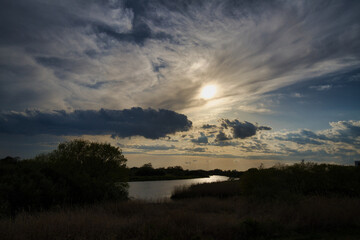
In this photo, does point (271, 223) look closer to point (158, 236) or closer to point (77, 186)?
point (158, 236)

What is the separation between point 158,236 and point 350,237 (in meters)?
7.80

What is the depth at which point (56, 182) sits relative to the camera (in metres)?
18.7

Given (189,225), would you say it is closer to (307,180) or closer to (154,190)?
(307,180)

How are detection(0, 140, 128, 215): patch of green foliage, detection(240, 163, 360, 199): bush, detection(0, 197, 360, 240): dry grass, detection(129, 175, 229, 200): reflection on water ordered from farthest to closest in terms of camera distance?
1. detection(129, 175, 229, 200): reflection on water
2. detection(240, 163, 360, 199): bush
3. detection(0, 140, 128, 215): patch of green foliage
4. detection(0, 197, 360, 240): dry grass

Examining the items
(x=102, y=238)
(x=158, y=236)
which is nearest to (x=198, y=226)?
(x=158, y=236)

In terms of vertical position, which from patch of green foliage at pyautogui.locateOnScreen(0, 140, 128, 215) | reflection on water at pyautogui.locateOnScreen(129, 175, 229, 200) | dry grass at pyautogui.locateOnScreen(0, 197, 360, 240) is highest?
patch of green foliage at pyautogui.locateOnScreen(0, 140, 128, 215)

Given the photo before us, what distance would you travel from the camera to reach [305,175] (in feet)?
73.3

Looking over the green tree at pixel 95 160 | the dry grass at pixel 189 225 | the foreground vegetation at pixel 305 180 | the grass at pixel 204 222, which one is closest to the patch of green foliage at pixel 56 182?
the green tree at pixel 95 160

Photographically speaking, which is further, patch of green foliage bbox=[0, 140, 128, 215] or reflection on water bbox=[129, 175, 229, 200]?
reflection on water bbox=[129, 175, 229, 200]

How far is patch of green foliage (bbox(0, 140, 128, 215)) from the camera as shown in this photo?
50.1ft

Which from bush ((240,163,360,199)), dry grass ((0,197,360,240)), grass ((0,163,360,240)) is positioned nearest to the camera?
dry grass ((0,197,360,240))

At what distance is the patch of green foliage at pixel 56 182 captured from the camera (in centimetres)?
1527

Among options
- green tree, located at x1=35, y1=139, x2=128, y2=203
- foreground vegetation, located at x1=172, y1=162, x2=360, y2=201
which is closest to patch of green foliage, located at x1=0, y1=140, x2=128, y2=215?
green tree, located at x1=35, y1=139, x2=128, y2=203

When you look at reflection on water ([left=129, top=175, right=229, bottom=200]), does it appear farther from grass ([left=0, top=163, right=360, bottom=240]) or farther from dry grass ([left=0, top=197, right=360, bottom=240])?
dry grass ([left=0, top=197, right=360, bottom=240])
